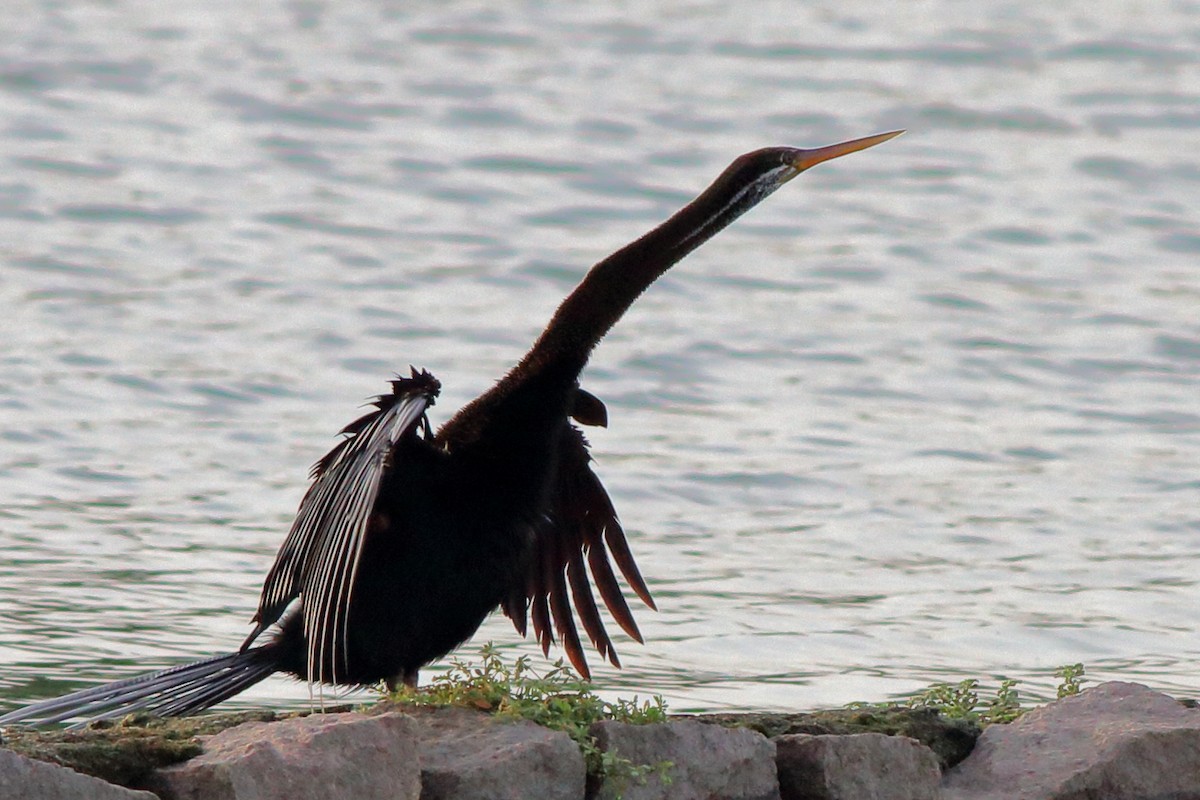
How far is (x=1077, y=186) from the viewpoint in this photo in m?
14.3

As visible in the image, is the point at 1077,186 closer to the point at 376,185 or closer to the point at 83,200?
the point at 376,185

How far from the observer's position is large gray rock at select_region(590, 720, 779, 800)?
158 inches

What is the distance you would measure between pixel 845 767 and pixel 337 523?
119 cm

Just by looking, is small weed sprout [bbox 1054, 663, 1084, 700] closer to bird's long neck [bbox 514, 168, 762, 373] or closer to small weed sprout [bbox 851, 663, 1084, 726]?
small weed sprout [bbox 851, 663, 1084, 726]

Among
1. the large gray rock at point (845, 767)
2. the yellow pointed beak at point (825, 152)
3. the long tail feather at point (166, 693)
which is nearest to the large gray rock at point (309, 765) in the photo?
the long tail feather at point (166, 693)

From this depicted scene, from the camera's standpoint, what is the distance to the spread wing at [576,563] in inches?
206

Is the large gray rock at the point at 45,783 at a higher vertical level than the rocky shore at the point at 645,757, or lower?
higher

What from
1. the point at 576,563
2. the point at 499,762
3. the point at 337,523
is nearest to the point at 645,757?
the point at 499,762

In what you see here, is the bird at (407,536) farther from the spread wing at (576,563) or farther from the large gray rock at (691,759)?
the large gray rock at (691,759)

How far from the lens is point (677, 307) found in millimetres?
11750

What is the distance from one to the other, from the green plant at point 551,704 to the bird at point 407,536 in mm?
287

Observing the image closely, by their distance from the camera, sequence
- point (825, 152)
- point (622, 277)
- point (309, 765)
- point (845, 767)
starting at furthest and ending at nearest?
point (825, 152) → point (622, 277) → point (845, 767) → point (309, 765)

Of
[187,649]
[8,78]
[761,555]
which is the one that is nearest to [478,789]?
[187,649]

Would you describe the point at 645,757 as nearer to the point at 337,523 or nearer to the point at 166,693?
the point at 337,523
